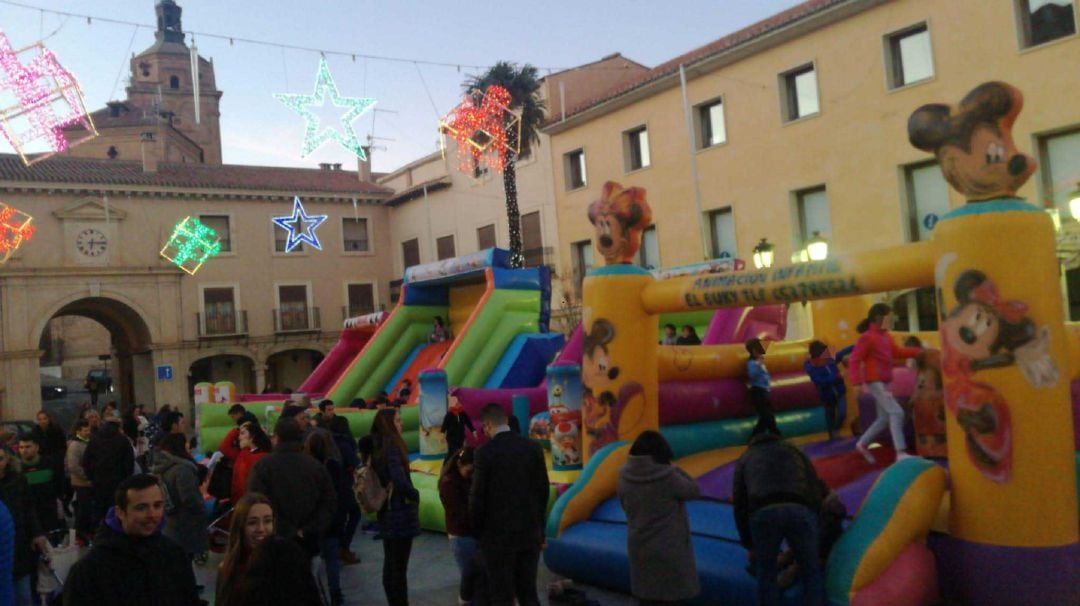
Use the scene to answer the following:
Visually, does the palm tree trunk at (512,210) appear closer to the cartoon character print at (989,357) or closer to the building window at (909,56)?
the building window at (909,56)

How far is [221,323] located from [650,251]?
16.2 meters

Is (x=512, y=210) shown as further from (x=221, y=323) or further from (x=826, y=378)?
(x=826, y=378)

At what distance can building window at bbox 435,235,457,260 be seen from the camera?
32906mm

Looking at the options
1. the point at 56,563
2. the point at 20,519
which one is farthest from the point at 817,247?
the point at 20,519

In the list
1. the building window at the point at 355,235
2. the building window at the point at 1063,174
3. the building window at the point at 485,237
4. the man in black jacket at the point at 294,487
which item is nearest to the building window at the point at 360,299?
the building window at the point at 355,235

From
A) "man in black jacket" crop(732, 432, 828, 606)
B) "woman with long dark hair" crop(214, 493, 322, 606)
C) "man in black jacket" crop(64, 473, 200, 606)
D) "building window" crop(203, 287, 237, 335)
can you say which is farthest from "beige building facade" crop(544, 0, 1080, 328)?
"man in black jacket" crop(64, 473, 200, 606)

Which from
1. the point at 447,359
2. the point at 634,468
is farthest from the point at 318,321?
the point at 634,468

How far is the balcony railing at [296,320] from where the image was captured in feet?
109

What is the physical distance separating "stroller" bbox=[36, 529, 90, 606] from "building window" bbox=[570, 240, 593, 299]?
18.6 meters

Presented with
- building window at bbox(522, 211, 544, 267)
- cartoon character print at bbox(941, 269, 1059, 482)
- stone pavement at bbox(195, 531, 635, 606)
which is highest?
building window at bbox(522, 211, 544, 267)

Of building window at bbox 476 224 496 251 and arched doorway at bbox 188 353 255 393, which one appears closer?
building window at bbox 476 224 496 251

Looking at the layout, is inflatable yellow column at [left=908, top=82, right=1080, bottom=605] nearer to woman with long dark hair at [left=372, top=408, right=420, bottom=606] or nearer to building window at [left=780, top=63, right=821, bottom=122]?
woman with long dark hair at [left=372, top=408, right=420, bottom=606]

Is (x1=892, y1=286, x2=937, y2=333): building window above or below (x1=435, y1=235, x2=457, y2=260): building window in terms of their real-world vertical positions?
below

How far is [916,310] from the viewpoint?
59.5 feet
